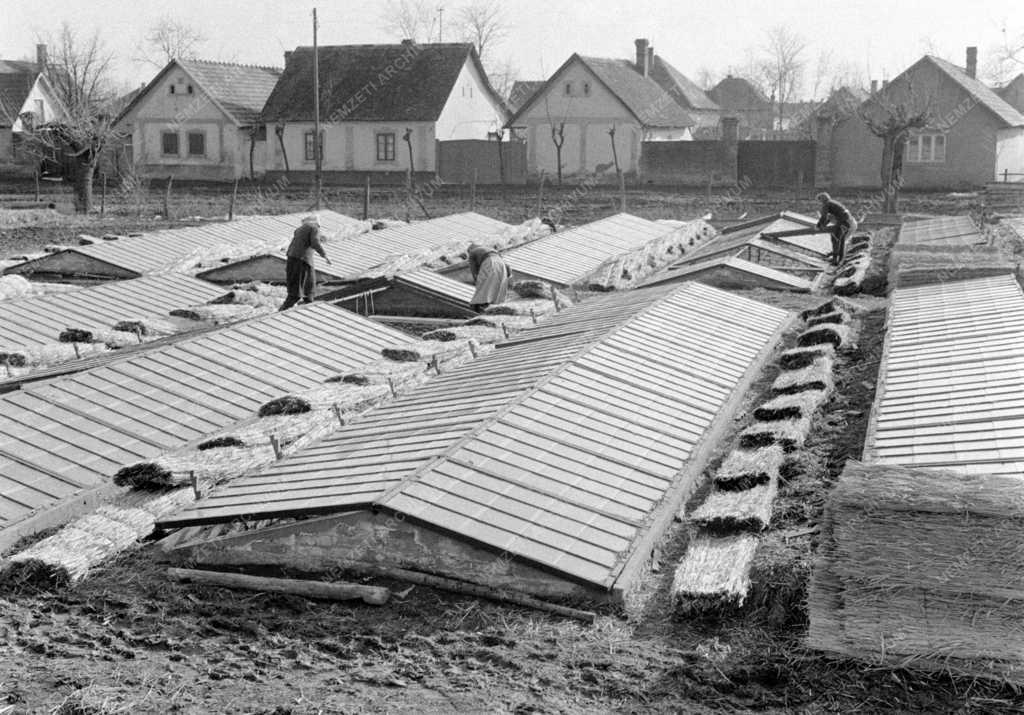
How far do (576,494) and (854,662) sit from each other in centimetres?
346

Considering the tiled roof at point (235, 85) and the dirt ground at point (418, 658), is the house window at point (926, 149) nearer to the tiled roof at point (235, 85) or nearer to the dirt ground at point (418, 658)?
the tiled roof at point (235, 85)

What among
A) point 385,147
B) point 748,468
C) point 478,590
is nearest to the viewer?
point 478,590

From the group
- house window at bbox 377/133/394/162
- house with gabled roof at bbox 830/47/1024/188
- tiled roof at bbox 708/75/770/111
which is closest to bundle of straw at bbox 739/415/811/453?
house with gabled roof at bbox 830/47/1024/188

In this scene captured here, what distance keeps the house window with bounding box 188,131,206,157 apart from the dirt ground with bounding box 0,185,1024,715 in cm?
5411

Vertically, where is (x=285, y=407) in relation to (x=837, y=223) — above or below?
below

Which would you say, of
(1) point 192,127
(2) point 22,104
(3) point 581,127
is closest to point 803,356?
(3) point 581,127

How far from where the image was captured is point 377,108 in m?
59.8

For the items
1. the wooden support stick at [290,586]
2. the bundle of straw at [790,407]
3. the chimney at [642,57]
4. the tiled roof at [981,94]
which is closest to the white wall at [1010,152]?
the tiled roof at [981,94]

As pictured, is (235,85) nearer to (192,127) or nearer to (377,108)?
(192,127)

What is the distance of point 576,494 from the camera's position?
448 inches

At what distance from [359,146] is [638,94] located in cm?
1351

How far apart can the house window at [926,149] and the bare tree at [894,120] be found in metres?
1.01

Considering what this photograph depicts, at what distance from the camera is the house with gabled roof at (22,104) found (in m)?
64.9

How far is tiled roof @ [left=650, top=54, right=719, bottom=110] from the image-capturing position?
8475 cm
